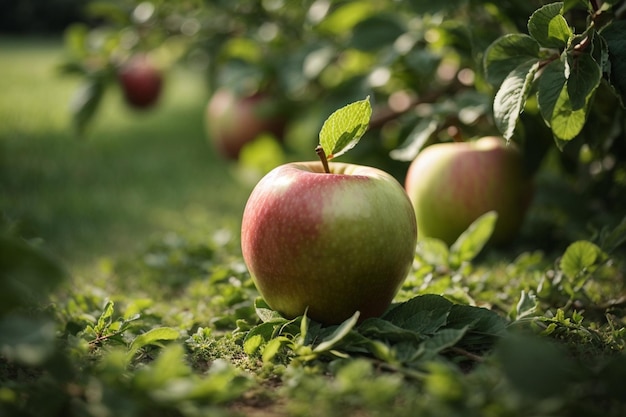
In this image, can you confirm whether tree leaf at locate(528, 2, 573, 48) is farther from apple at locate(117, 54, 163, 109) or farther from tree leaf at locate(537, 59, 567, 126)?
apple at locate(117, 54, 163, 109)

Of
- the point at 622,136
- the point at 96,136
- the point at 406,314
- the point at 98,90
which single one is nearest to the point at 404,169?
the point at 622,136

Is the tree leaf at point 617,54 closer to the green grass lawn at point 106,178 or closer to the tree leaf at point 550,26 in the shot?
the tree leaf at point 550,26

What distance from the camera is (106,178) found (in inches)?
137

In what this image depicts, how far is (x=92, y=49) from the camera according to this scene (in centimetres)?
Result: 329

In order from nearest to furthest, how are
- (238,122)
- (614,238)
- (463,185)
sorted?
(614,238) < (463,185) < (238,122)

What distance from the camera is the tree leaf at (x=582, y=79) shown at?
1397 mm

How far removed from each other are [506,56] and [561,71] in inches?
6.1

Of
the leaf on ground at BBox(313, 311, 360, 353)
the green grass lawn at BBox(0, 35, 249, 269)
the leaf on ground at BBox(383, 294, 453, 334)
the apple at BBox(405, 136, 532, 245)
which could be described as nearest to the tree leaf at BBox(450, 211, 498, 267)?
the apple at BBox(405, 136, 532, 245)

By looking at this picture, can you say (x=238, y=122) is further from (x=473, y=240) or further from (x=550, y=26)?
(x=550, y=26)

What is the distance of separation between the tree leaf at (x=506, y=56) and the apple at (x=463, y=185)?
0.60 metres

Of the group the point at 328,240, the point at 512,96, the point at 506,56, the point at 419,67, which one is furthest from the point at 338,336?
the point at 419,67

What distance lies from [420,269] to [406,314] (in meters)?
0.37

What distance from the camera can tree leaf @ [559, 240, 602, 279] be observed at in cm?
163

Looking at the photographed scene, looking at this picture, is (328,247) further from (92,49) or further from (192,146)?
(192,146)
